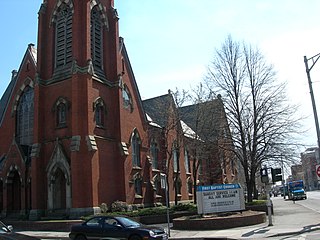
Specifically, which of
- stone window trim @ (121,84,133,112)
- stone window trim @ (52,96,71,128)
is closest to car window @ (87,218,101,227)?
stone window trim @ (52,96,71,128)

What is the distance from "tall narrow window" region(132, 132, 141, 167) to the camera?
38984mm

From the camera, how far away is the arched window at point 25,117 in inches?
1492

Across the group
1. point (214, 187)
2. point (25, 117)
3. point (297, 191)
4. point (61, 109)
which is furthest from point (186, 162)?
point (214, 187)

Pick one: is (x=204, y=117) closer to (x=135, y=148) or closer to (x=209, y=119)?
(x=209, y=119)

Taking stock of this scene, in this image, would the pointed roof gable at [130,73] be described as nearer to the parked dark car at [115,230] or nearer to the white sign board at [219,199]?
the white sign board at [219,199]

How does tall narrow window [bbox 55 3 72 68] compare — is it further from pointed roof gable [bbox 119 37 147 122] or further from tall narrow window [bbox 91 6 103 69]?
pointed roof gable [bbox 119 37 147 122]

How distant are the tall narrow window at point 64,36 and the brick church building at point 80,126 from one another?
9cm

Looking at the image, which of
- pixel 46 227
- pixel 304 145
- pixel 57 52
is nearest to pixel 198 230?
pixel 46 227

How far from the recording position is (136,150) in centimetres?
3981

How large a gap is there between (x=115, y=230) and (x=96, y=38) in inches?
962

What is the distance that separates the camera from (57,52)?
Result: 35.7 meters

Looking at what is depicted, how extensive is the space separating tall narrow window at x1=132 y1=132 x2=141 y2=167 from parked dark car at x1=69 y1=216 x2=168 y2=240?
71.7 ft

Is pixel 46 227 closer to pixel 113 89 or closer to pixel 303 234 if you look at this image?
pixel 113 89

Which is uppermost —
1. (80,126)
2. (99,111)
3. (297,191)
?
(99,111)
